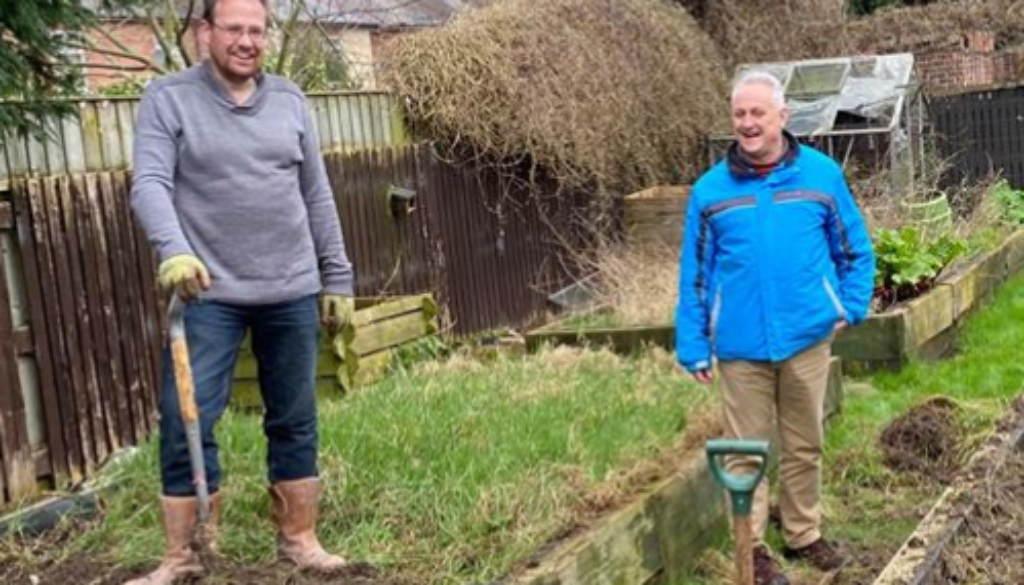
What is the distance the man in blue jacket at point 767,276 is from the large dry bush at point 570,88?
7284 millimetres

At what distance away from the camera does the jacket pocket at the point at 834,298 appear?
5293mm

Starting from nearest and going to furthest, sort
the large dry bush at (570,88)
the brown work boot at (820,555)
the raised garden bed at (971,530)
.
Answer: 1. the raised garden bed at (971,530)
2. the brown work boot at (820,555)
3. the large dry bush at (570,88)

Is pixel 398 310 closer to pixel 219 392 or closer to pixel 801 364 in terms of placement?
pixel 801 364

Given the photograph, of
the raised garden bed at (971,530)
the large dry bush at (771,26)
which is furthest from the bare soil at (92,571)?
the large dry bush at (771,26)

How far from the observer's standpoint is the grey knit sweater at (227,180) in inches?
164

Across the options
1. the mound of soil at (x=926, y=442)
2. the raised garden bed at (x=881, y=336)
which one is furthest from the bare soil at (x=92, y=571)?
the raised garden bed at (x=881, y=336)

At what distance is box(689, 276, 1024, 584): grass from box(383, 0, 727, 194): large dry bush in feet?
14.5

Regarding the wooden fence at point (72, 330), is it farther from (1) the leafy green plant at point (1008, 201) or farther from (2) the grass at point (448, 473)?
(1) the leafy green plant at point (1008, 201)

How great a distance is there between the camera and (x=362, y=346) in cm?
819

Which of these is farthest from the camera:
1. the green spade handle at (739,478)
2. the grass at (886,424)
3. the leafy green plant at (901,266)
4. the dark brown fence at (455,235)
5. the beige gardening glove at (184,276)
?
the dark brown fence at (455,235)

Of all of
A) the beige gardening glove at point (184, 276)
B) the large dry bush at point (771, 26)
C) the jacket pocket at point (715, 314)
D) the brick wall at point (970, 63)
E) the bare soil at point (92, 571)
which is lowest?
the bare soil at point (92, 571)

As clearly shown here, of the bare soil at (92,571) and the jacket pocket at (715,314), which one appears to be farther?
the jacket pocket at (715,314)

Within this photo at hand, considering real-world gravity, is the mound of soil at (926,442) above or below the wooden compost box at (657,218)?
below

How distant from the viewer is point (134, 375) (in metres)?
7.87
